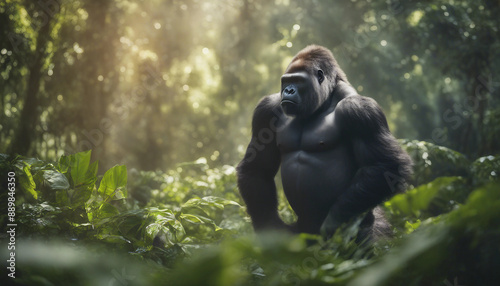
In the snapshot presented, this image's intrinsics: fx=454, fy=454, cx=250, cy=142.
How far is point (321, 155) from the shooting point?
2.71 meters

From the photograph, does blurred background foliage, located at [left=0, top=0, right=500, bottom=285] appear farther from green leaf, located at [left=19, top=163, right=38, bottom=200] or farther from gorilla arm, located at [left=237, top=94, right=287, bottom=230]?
gorilla arm, located at [left=237, top=94, right=287, bottom=230]

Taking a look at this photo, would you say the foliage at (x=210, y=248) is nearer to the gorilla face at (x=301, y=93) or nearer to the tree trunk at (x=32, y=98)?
the gorilla face at (x=301, y=93)

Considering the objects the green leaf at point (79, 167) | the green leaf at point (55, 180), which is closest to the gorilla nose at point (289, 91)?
the green leaf at point (79, 167)

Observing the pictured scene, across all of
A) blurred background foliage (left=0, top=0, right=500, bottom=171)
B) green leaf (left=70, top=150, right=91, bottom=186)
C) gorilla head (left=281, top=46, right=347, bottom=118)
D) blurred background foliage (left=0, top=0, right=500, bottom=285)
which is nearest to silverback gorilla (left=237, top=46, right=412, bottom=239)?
gorilla head (left=281, top=46, right=347, bottom=118)

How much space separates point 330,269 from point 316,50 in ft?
6.18

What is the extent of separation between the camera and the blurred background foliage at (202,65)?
614 cm

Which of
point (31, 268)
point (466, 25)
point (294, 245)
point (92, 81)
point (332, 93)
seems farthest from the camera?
point (92, 81)

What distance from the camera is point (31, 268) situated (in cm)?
151

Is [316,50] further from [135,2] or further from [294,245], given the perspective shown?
[135,2]

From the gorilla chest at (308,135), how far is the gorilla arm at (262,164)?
14 centimetres

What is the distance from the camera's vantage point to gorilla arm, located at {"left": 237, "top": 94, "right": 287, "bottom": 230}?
2975mm

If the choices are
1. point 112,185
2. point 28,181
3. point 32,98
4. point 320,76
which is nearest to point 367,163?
point 320,76

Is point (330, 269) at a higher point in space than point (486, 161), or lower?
lower

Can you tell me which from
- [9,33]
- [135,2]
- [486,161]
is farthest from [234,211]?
[135,2]
